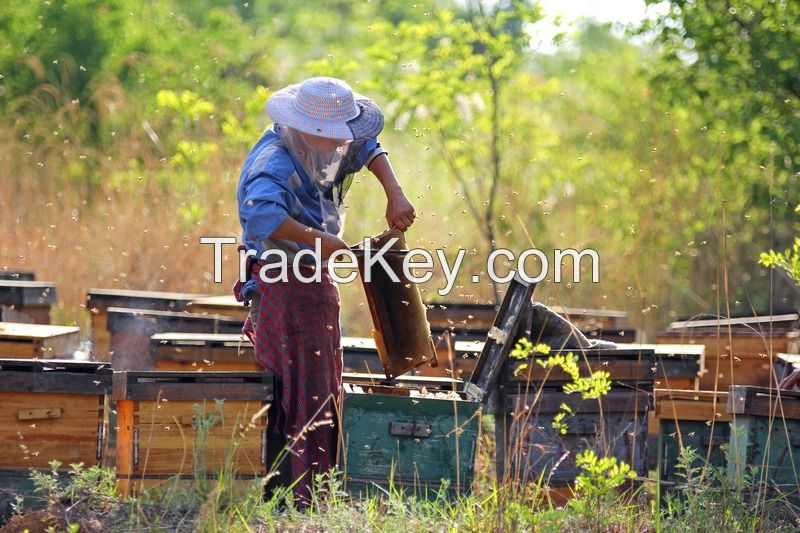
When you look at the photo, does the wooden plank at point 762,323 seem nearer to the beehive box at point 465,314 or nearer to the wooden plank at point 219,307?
the beehive box at point 465,314

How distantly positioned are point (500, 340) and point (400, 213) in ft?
2.29

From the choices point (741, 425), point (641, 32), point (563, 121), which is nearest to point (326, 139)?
point (741, 425)

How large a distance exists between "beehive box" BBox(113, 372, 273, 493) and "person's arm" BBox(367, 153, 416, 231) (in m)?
0.89

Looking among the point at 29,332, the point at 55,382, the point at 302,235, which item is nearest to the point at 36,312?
the point at 29,332

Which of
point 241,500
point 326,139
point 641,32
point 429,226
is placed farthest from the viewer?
point 429,226

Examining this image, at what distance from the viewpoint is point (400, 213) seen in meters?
4.55

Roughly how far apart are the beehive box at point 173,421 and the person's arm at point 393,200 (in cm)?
89

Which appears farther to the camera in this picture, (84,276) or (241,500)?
(84,276)

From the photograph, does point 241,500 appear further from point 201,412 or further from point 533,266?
point 533,266

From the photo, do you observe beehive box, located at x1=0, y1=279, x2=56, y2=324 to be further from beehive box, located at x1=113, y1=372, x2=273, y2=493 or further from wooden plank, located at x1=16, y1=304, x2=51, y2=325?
beehive box, located at x1=113, y1=372, x2=273, y2=493

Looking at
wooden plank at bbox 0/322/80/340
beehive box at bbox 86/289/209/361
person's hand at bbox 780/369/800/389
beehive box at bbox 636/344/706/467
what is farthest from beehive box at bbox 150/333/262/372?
person's hand at bbox 780/369/800/389

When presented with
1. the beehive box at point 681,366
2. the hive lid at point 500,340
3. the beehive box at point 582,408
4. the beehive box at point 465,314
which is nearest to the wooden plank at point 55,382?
the hive lid at point 500,340

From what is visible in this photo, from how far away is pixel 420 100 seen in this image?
32.1 feet

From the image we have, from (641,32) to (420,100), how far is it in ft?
7.88
